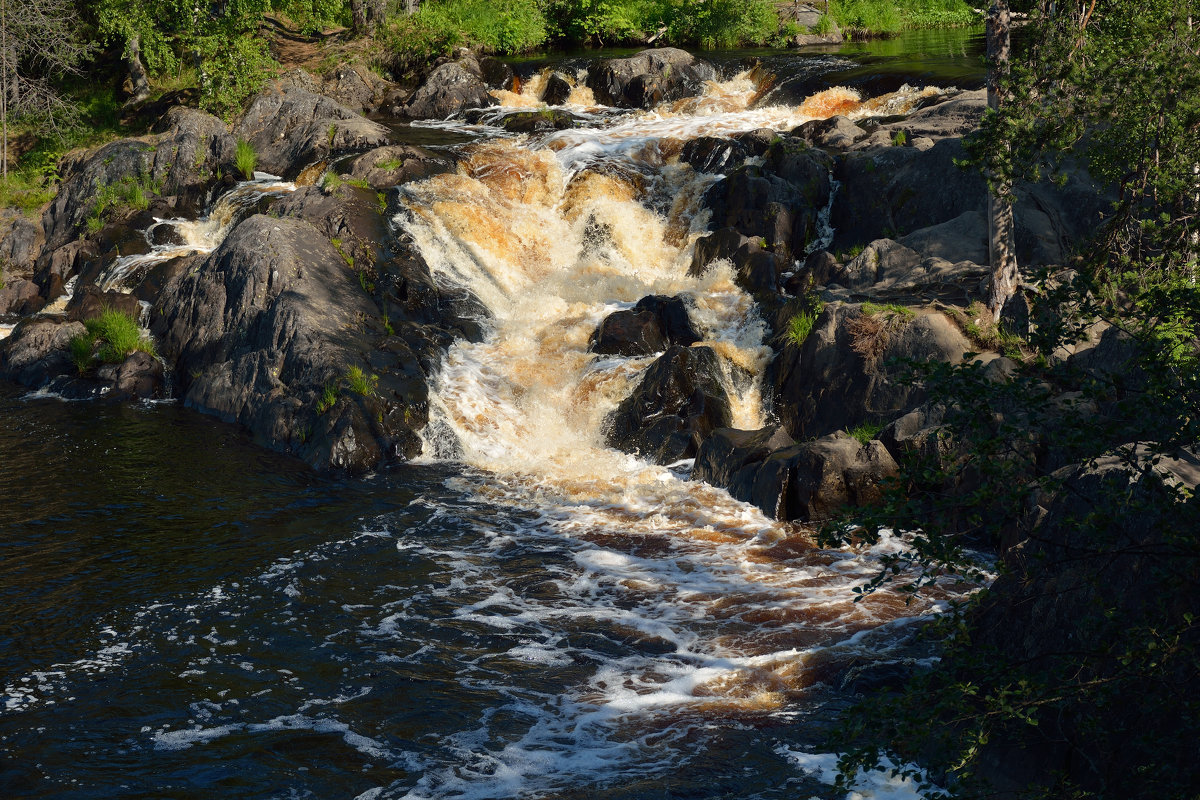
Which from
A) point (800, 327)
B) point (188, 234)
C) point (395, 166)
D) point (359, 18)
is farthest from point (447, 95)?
point (800, 327)

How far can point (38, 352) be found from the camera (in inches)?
739

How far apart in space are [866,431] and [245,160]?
52.0ft

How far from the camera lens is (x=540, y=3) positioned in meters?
37.5

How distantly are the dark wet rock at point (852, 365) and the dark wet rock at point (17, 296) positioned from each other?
611 inches

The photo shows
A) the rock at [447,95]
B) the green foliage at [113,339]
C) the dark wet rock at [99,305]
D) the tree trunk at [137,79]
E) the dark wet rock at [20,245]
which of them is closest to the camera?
the green foliage at [113,339]

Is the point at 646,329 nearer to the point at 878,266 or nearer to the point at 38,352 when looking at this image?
the point at 878,266

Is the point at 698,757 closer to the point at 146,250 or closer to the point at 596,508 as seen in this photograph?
the point at 596,508

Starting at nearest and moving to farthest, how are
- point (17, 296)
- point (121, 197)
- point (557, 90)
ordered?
point (17, 296) < point (121, 197) < point (557, 90)

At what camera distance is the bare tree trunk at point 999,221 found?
13062 mm

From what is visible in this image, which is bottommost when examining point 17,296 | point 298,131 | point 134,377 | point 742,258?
point 134,377

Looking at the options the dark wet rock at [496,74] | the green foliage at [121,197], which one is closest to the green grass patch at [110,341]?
the green foliage at [121,197]

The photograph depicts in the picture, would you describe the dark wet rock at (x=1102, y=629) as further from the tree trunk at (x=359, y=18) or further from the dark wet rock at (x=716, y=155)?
the tree trunk at (x=359, y=18)

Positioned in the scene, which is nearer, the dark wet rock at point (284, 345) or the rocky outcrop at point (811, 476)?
the rocky outcrop at point (811, 476)

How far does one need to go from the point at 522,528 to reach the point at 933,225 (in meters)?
9.94
